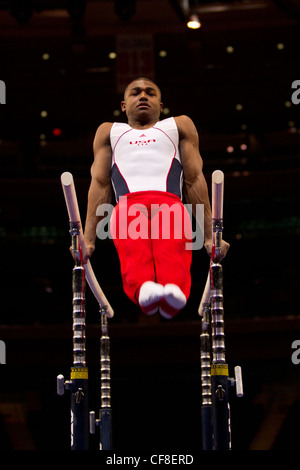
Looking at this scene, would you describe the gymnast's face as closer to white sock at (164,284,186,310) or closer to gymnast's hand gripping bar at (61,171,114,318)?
gymnast's hand gripping bar at (61,171,114,318)

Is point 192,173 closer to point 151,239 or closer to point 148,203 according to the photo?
point 148,203

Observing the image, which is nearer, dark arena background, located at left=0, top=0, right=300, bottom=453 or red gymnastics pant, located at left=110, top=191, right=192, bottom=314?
red gymnastics pant, located at left=110, top=191, right=192, bottom=314

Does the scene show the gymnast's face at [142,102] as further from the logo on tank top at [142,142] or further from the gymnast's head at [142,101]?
the logo on tank top at [142,142]

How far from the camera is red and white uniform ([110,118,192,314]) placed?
13.8ft

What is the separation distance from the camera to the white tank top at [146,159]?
453 cm

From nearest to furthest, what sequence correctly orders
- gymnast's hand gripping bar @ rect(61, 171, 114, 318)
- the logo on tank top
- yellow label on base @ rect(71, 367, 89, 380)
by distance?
1. gymnast's hand gripping bar @ rect(61, 171, 114, 318)
2. yellow label on base @ rect(71, 367, 89, 380)
3. the logo on tank top

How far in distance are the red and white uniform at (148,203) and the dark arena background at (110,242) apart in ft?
25.5

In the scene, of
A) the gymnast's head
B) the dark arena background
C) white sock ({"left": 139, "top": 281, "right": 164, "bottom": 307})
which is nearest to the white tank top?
the gymnast's head

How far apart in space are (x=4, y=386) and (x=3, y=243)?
3.77 metres

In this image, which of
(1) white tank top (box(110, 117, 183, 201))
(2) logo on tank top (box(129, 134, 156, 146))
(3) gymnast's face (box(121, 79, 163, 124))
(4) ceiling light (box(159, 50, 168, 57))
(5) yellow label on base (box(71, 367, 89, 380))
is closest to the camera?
(5) yellow label on base (box(71, 367, 89, 380))

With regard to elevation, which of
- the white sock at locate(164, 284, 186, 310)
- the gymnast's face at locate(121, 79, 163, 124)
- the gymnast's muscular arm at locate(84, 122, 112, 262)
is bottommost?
the white sock at locate(164, 284, 186, 310)

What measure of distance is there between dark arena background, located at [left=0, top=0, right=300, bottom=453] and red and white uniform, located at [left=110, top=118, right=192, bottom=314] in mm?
7758

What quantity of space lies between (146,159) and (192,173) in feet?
1.16

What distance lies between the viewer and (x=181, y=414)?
1504cm
